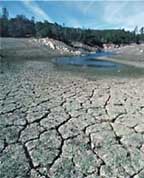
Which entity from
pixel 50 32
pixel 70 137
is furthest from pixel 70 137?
pixel 50 32

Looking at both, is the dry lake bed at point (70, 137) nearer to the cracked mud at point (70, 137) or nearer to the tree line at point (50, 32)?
the cracked mud at point (70, 137)

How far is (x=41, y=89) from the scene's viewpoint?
7508 millimetres

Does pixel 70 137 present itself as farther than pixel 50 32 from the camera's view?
No

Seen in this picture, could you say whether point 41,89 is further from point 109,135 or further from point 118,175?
point 118,175

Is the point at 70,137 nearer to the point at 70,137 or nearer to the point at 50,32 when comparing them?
Answer: the point at 70,137

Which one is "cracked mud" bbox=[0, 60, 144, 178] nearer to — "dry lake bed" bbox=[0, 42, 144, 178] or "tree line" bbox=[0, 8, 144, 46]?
"dry lake bed" bbox=[0, 42, 144, 178]

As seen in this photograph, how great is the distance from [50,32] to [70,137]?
5716 cm

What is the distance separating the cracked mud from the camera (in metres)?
2.96

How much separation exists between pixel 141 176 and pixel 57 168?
1150 millimetres

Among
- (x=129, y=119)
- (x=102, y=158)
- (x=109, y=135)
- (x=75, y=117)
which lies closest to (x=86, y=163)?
(x=102, y=158)

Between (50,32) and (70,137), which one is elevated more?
(50,32)

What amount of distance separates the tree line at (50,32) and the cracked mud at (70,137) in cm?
4452

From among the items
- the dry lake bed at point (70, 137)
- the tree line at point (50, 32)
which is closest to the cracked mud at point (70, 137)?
the dry lake bed at point (70, 137)

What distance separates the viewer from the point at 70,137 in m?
3.83
